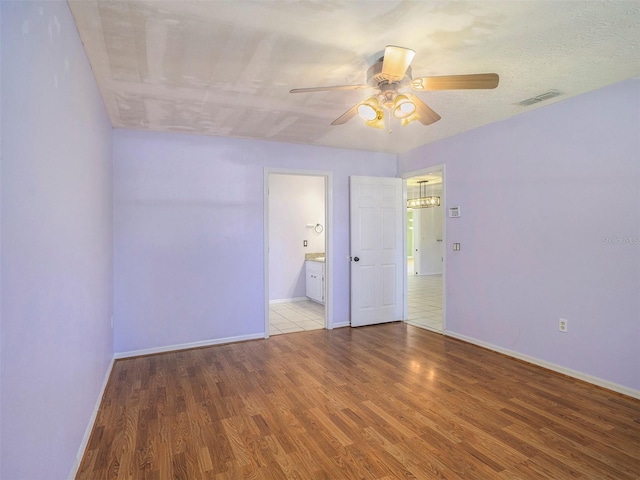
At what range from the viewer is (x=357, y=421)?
8.20 ft

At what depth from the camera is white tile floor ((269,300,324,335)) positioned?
16.4ft

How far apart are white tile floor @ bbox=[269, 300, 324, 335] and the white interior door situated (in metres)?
0.69

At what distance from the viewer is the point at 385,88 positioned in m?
2.36

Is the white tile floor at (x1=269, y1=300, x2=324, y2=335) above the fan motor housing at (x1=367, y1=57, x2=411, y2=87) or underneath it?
underneath

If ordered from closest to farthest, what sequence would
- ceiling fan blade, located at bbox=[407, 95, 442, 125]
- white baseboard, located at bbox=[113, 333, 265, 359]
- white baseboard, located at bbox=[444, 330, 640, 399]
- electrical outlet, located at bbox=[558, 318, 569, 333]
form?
ceiling fan blade, located at bbox=[407, 95, 442, 125], white baseboard, located at bbox=[444, 330, 640, 399], electrical outlet, located at bbox=[558, 318, 569, 333], white baseboard, located at bbox=[113, 333, 265, 359]

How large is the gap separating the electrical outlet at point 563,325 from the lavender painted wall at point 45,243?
3.89m

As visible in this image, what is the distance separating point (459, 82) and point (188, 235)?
332 centimetres

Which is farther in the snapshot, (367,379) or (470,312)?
(470,312)

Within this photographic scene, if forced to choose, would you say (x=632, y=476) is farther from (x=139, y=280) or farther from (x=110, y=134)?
(x=110, y=134)

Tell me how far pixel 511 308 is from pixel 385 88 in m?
2.77

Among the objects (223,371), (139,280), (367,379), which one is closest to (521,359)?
(367,379)

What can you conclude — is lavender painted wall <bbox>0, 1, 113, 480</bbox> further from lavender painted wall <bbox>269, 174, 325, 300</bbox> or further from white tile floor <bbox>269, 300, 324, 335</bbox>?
lavender painted wall <bbox>269, 174, 325, 300</bbox>

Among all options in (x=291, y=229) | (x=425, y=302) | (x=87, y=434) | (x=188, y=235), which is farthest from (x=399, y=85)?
(x=425, y=302)

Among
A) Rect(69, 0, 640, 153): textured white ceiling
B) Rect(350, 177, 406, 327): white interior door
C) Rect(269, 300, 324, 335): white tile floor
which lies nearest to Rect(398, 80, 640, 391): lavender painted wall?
Rect(69, 0, 640, 153): textured white ceiling
